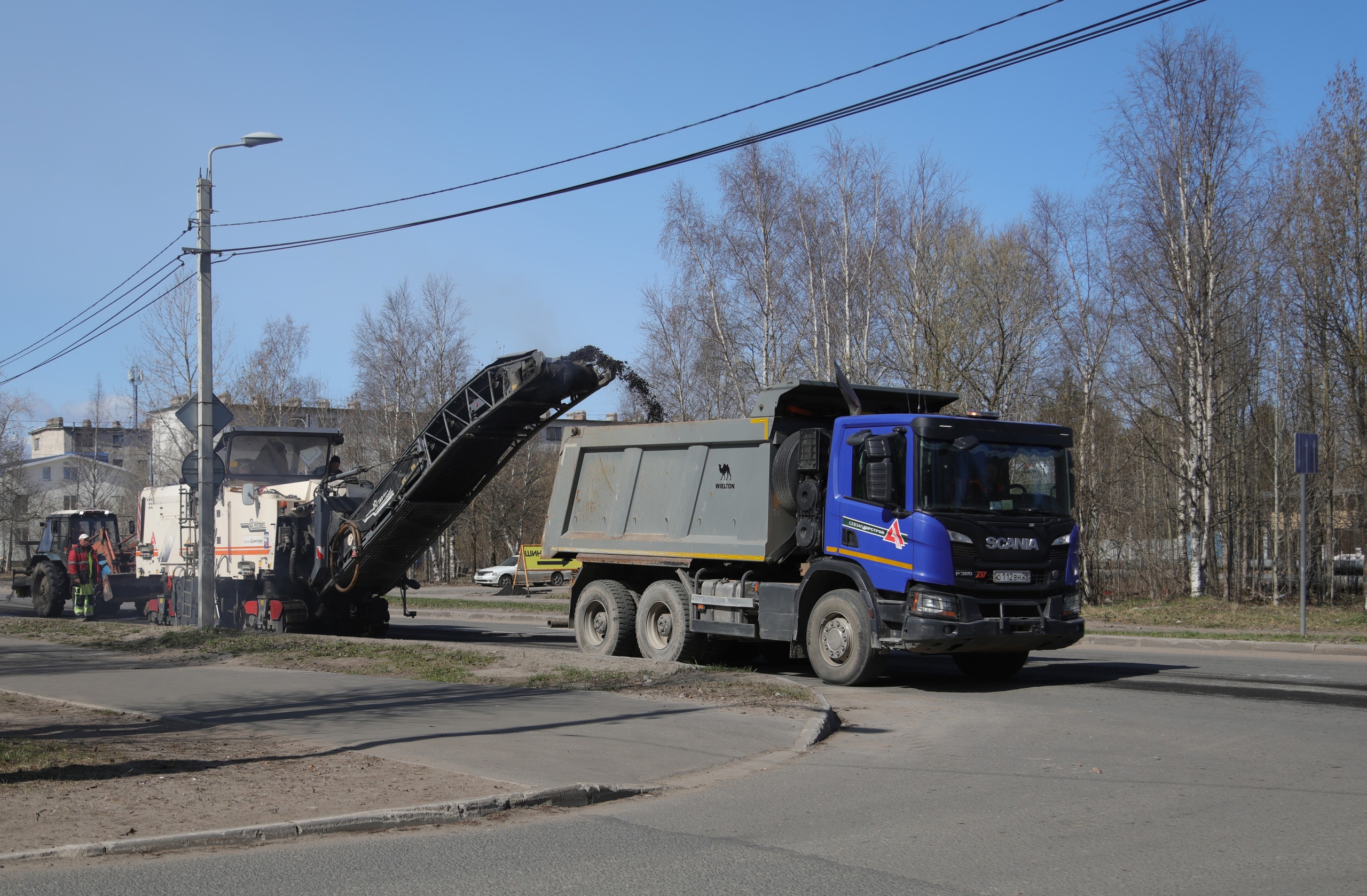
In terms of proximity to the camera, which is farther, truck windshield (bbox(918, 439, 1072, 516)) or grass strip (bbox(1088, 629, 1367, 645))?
grass strip (bbox(1088, 629, 1367, 645))

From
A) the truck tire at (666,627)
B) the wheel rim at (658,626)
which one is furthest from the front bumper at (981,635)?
the wheel rim at (658,626)

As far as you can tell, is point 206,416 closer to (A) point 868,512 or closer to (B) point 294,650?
(B) point 294,650

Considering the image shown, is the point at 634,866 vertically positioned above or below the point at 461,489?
below

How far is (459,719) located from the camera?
31.5 feet

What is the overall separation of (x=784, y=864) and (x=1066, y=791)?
8.69ft

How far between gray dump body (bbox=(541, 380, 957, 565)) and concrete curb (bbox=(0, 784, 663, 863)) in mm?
6550

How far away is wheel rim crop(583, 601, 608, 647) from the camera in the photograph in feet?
52.1

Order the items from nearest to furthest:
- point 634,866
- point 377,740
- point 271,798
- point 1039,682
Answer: point 634,866 < point 271,798 < point 377,740 < point 1039,682

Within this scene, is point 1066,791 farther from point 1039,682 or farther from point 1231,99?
point 1231,99

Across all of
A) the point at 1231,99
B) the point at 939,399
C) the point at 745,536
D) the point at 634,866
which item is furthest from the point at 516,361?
the point at 1231,99

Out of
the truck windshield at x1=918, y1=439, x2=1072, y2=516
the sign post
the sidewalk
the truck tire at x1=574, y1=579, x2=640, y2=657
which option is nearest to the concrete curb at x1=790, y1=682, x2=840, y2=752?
the sidewalk

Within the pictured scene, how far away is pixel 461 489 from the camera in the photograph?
17.9 m

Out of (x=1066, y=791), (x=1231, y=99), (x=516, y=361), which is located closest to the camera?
(x=1066, y=791)

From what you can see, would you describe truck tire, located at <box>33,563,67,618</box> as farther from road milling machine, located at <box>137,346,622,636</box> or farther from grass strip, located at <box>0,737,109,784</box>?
grass strip, located at <box>0,737,109,784</box>
